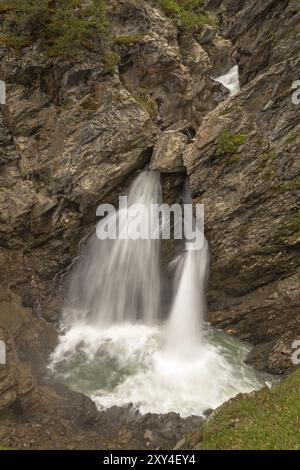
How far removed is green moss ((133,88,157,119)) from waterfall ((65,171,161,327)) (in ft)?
22.2

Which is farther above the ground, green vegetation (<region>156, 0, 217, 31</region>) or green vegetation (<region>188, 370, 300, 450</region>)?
green vegetation (<region>156, 0, 217, 31</region>)

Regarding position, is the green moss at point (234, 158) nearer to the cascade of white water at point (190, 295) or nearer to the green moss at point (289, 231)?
the cascade of white water at point (190, 295)

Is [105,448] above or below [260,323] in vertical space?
below

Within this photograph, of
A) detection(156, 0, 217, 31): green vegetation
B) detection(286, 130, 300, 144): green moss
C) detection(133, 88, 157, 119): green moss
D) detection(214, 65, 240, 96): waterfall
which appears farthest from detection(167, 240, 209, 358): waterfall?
detection(156, 0, 217, 31): green vegetation

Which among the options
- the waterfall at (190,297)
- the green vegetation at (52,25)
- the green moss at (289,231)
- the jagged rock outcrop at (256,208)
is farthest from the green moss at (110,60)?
the green moss at (289,231)

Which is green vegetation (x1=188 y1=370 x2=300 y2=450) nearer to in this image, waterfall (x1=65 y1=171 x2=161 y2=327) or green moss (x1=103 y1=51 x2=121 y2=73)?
waterfall (x1=65 y1=171 x2=161 y2=327)

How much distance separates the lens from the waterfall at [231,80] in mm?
38938

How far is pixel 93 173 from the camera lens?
Result: 86.0 ft

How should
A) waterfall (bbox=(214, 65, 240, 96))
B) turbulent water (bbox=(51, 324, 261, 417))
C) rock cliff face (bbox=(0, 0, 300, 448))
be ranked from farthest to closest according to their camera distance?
waterfall (bbox=(214, 65, 240, 96))
rock cliff face (bbox=(0, 0, 300, 448))
turbulent water (bbox=(51, 324, 261, 417))

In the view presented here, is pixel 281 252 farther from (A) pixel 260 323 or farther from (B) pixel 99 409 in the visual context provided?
(B) pixel 99 409

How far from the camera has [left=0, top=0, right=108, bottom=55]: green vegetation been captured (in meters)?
28.7

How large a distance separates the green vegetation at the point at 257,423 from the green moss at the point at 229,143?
47.3 ft

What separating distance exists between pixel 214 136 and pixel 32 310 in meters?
16.7

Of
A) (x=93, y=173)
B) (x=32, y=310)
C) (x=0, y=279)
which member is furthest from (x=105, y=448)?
(x=93, y=173)
